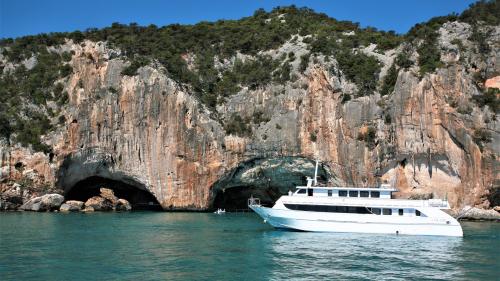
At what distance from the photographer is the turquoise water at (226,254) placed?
22062 mm

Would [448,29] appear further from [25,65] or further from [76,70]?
→ [25,65]

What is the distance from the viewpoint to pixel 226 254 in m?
26.8

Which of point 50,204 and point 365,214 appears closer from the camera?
point 365,214

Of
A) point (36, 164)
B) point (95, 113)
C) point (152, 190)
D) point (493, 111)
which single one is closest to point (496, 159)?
point (493, 111)

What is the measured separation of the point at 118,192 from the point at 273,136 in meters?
21.2

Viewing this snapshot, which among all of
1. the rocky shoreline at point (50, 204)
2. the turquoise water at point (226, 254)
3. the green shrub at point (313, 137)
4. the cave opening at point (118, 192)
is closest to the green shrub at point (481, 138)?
the turquoise water at point (226, 254)

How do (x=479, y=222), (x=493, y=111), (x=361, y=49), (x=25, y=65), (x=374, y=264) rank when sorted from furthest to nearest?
(x=25, y=65), (x=361, y=49), (x=493, y=111), (x=479, y=222), (x=374, y=264)

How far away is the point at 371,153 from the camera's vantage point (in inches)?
2096

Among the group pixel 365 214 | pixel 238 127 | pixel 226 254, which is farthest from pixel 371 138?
pixel 226 254

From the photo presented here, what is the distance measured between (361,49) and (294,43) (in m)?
8.29

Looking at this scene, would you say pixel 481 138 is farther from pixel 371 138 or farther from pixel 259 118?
pixel 259 118

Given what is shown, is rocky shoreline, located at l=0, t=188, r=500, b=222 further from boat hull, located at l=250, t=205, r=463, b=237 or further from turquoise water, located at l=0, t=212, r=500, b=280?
boat hull, located at l=250, t=205, r=463, b=237

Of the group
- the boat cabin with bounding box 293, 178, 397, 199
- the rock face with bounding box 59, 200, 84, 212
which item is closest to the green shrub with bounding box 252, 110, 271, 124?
the rock face with bounding box 59, 200, 84, 212

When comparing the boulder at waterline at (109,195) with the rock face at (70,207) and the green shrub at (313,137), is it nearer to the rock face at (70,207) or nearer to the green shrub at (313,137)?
the rock face at (70,207)
